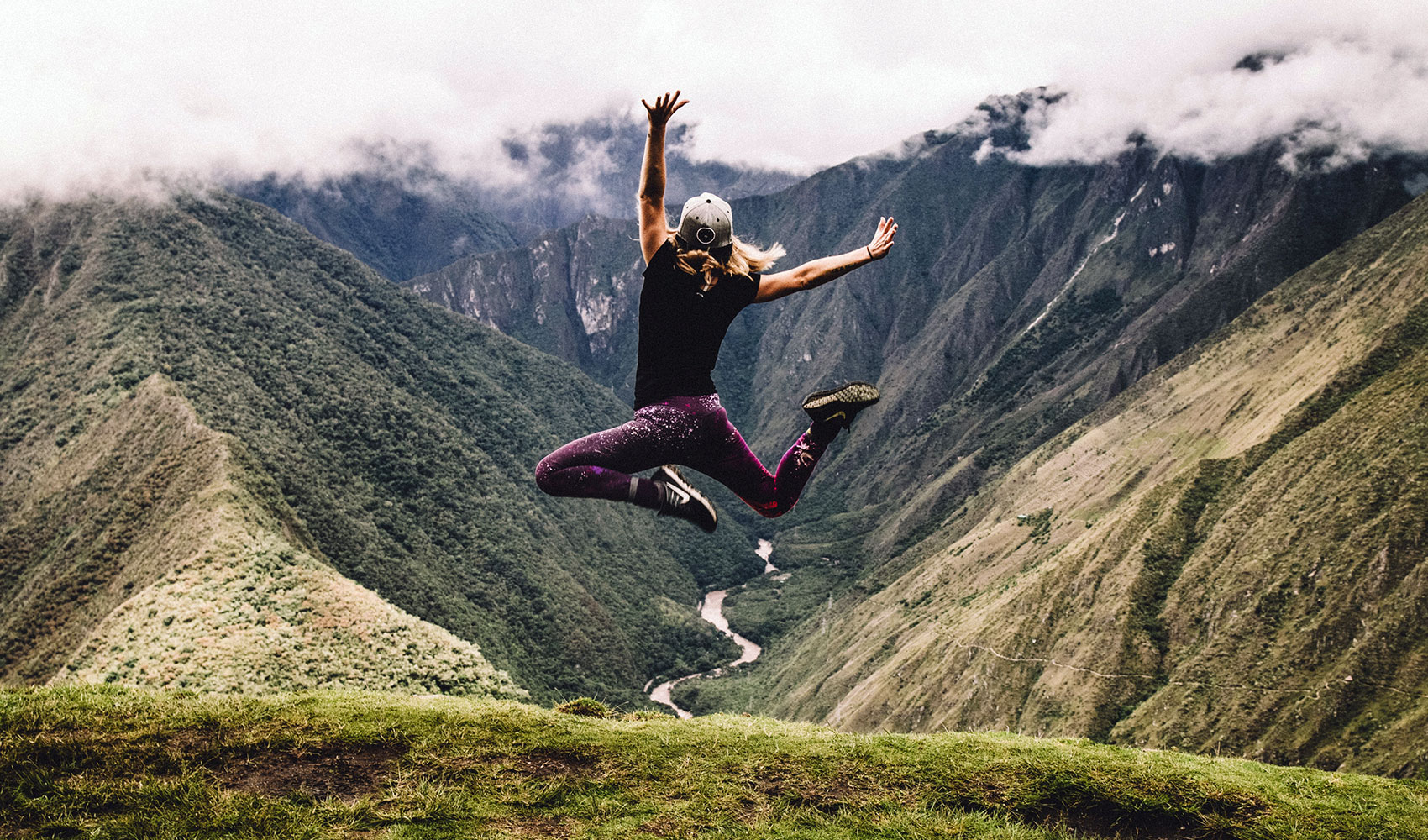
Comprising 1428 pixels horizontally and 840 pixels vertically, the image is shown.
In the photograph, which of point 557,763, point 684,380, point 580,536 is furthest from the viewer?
point 580,536

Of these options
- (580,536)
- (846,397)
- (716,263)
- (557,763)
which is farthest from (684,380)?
(580,536)

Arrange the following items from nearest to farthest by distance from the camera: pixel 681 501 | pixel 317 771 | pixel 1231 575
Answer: pixel 681 501 < pixel 317 771 < pixel 1231 575

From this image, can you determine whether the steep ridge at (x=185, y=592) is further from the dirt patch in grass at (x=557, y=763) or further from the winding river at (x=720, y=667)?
the winding river at (x=720, y=667)

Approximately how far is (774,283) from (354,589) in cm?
5479

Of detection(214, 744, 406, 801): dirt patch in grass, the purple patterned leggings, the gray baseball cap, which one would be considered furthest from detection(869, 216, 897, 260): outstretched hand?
detection(214, 744, 406, 801): dirt patch in grass

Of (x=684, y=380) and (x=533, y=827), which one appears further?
(x=684, y=380)

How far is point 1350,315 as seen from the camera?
101438mm

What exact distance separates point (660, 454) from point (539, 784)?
3888 millimetres

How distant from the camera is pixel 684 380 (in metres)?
8.31

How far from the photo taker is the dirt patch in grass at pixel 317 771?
340 inches

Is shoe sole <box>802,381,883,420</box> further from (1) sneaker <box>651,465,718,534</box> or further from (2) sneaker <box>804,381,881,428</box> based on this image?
(1) sneaker <box>651,465,718,534</box>

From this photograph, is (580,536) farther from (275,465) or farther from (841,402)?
(841,402)

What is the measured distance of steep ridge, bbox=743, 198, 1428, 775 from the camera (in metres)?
62.9

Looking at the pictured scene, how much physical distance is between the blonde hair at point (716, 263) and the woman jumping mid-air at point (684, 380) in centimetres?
1
